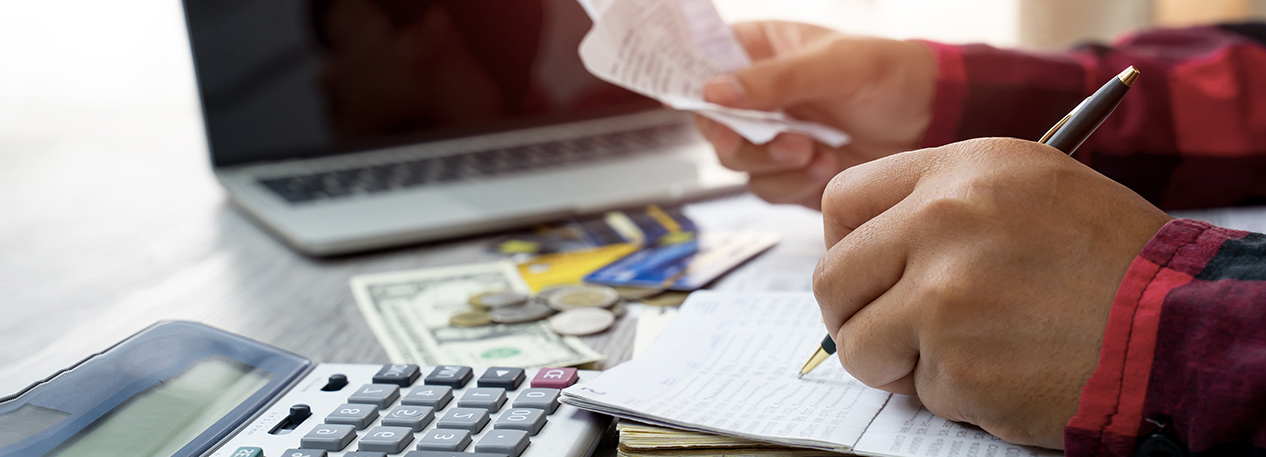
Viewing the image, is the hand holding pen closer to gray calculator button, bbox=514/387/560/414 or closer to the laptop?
gray calculator button, bbox=514/387/560/414

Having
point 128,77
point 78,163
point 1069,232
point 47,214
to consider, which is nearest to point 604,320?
point 1069,232

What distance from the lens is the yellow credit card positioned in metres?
0.62

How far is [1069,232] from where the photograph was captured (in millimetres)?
312

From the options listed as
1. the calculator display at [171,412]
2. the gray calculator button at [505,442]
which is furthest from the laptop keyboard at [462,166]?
the gray calculator button at [505,442]

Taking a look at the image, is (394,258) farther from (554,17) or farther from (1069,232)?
(1069,232)

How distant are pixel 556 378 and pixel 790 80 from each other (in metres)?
0.37

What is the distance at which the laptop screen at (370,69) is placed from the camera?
0.86 meters

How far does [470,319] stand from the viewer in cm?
53

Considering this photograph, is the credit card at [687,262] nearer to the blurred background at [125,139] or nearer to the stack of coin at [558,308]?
the stack of coin at [558,308]

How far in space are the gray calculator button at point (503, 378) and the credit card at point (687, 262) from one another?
196 mm

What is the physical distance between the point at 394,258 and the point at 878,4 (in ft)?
4.39

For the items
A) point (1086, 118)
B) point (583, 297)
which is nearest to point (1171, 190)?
point (1086, 118)

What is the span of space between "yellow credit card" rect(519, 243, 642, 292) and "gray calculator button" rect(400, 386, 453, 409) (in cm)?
22

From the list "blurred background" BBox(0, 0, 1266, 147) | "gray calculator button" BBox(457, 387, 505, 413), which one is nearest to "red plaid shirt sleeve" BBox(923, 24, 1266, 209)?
"gray calculator button" BBox(457, 387, 505, 413)
